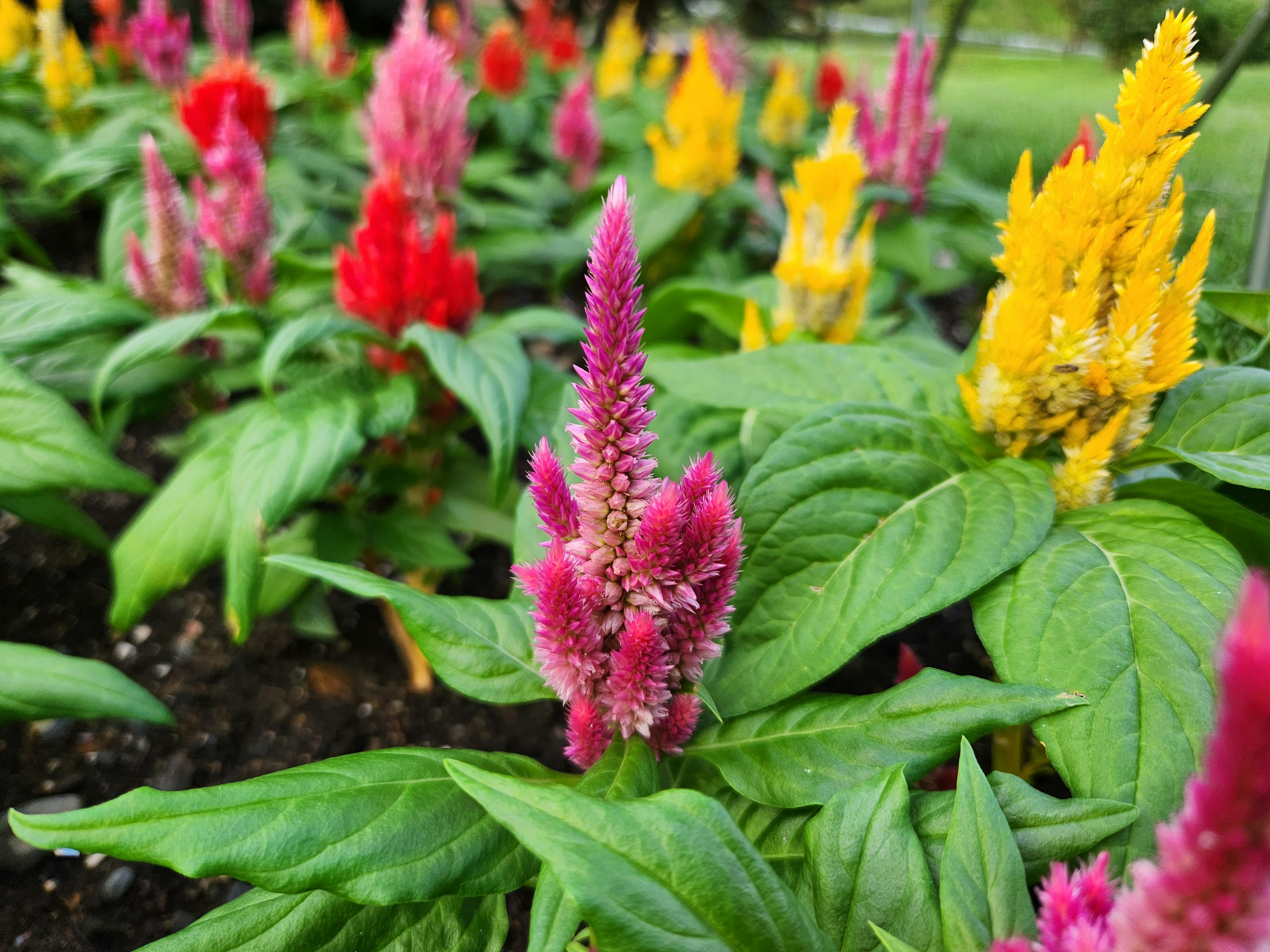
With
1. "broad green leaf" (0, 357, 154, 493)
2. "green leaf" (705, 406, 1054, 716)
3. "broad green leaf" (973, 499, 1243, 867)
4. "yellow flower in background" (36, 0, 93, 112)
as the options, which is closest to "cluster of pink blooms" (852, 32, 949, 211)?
"green leaf" (705, 406, 1054, 716)

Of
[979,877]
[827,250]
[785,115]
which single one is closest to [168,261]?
[827,250]

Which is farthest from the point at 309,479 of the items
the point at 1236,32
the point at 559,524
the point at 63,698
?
the point at 1236,32

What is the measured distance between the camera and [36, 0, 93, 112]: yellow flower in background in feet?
9.47

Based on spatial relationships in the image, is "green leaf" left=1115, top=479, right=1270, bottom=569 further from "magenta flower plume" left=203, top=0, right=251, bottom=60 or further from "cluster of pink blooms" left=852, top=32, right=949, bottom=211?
"magenta flower plume" left=203, top=0, right=251, bottom=60

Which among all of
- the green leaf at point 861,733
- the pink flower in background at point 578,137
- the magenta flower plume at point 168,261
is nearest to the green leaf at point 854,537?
the green leaf at point 861,733

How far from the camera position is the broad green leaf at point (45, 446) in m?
1.21

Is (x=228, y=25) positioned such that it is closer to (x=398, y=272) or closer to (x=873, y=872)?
(x=398, y=272)

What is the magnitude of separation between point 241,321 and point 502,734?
0.96 metres

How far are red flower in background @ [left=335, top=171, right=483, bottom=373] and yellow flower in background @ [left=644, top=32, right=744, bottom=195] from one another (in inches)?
42.8

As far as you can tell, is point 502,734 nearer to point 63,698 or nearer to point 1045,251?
point 63,698

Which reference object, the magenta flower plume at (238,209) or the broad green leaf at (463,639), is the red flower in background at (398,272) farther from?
the broad green leaf at (463,639)

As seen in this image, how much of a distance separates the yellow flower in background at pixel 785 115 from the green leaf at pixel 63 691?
3.12m

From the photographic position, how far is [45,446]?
48.5 inches

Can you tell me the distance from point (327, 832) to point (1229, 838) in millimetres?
671
